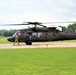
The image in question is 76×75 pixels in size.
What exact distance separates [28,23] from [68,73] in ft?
81.8

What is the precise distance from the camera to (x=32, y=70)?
1180 cm

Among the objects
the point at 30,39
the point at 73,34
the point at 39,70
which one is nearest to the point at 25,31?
the point at 30,39

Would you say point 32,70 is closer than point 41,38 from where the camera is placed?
Yes

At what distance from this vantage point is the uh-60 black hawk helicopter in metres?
38.6

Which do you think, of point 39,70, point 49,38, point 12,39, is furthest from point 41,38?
point 39,70

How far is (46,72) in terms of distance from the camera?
1127 cm

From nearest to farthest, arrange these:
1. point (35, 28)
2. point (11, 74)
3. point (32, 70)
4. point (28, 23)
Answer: point (11, 74) < point (32, 70) < point (28, 23) < point (35, 28)

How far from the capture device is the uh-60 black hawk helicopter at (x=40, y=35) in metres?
38.6

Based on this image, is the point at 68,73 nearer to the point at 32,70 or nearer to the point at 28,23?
the point at 32,70

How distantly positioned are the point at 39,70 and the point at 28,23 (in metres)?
23.9

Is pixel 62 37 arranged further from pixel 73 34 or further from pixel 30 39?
pixel 30 39

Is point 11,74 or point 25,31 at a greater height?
point 25,31

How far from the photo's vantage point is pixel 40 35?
39.2m

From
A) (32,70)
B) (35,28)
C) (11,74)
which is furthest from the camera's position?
(35,28)
